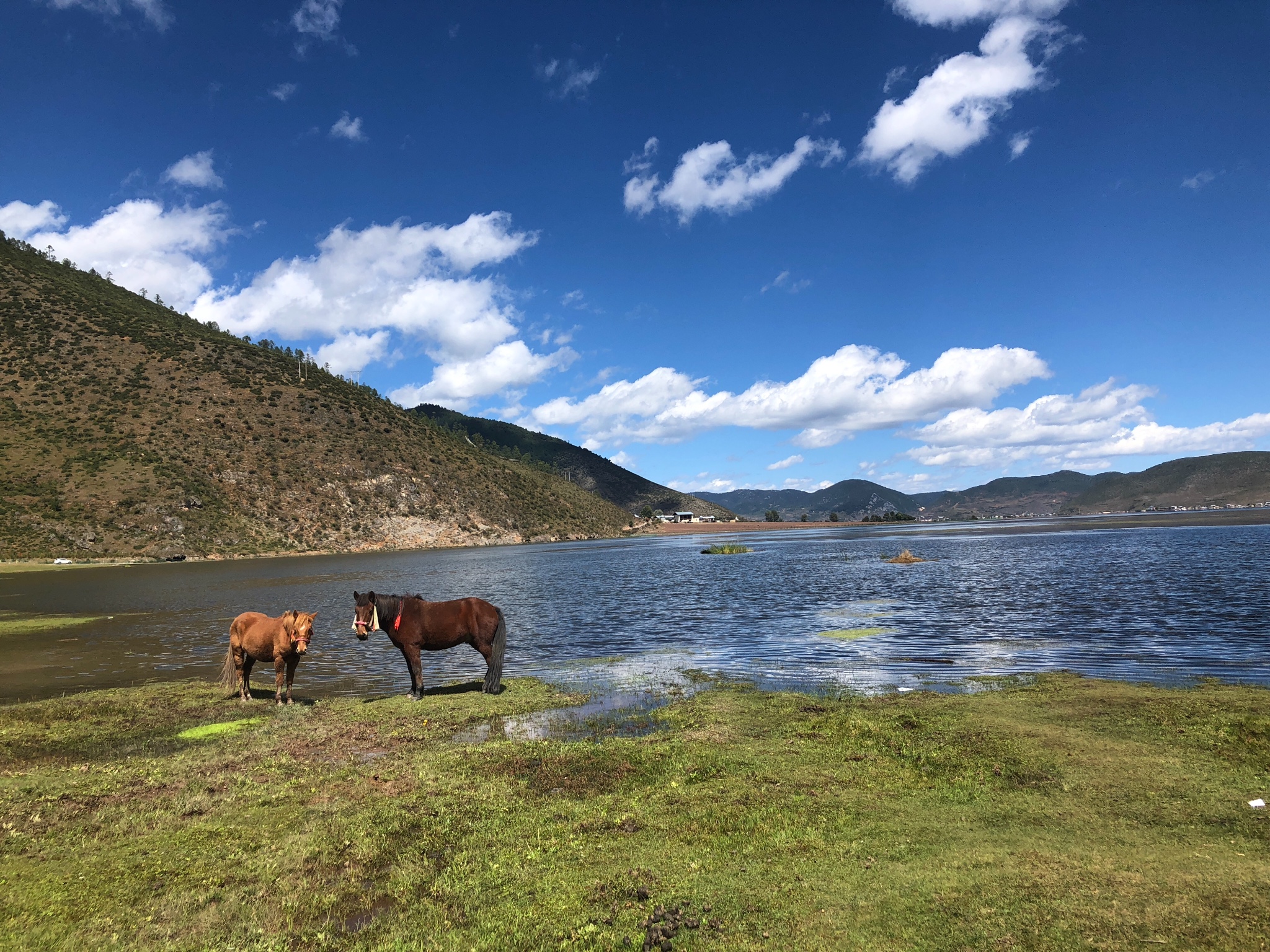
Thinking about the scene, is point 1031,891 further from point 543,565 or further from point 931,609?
point 543,565

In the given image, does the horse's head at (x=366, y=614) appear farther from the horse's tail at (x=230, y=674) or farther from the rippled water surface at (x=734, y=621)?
the horse's tail at (x=230, y=674)

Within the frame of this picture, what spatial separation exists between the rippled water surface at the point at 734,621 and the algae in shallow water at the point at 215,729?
4158 millimetres

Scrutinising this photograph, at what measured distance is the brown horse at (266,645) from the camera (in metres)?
16.9

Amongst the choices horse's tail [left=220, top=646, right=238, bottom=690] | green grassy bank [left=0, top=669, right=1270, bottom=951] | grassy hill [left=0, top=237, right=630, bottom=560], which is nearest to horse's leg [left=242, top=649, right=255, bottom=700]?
horse's tail [left=220, top=646, right=238, bottom=690]

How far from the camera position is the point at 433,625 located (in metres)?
18.2

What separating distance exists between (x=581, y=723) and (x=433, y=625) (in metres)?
5.95

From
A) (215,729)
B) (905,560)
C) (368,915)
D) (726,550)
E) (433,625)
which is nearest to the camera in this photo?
(368,915)

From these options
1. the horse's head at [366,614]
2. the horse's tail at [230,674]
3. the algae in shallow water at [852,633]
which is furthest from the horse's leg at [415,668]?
the algae in shallow water at [852,633]

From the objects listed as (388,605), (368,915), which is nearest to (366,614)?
(388,605)

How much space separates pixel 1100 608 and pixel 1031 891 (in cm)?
2996

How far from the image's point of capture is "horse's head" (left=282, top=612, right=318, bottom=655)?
54.9 feet

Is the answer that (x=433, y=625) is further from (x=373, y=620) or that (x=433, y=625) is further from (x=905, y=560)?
(x=905, y=560)

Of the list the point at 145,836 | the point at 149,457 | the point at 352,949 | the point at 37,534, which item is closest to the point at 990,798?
the point at 352,949

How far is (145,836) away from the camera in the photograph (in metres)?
8.42
